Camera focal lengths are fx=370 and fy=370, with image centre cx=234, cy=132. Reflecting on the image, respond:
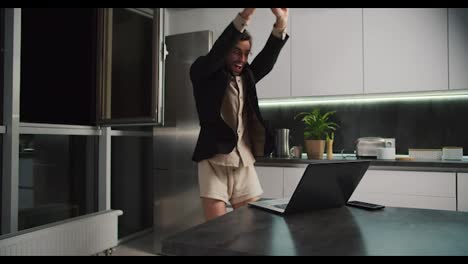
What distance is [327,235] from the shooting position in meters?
0.82

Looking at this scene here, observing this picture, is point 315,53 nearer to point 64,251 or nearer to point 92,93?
point 92,93

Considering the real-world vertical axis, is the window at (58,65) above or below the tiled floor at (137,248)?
above

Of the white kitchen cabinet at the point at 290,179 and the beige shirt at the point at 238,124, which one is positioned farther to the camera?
the white kitchen cabinet at the point at 290,179

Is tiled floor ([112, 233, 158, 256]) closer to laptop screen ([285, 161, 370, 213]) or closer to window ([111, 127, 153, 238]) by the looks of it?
window ([111, 127, 153, 238])

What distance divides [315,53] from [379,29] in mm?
547

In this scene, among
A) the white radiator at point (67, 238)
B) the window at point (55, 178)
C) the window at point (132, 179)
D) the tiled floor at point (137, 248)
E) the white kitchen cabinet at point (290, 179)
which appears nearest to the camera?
the white radiator at point (67, 238)

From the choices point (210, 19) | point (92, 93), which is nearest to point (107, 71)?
point (92, 93)

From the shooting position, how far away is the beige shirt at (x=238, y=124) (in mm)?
1795

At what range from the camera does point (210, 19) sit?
3650 millimetres

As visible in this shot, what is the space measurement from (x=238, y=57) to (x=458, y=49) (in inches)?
78.0

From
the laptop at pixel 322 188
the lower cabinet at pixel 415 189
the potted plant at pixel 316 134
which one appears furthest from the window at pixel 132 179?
the laptop at pixel 322 188

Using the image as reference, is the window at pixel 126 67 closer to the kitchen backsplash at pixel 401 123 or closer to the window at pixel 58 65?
the window at pixel 58 65

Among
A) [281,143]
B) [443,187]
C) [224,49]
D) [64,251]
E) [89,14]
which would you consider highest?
[89,14]

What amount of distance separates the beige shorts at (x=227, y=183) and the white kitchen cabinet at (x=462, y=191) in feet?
5.23
